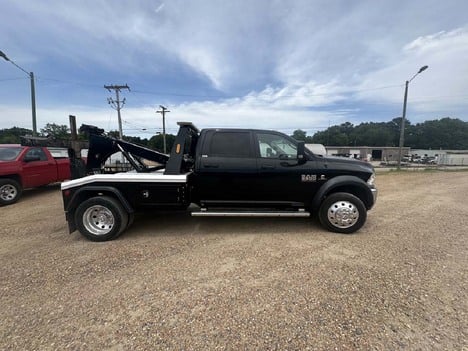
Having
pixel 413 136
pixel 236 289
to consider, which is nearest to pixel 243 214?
pixel 236 289

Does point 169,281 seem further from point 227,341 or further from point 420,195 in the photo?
point 420,195

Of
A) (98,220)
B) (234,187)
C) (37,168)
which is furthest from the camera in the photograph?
(37,168)

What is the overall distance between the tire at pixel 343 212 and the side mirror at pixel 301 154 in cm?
80

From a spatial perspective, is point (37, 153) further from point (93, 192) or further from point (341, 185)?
point (341, 185)

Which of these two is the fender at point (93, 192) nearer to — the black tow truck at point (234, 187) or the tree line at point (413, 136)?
the black tow truck at point (234, 187)

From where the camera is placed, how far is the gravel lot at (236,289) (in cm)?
189

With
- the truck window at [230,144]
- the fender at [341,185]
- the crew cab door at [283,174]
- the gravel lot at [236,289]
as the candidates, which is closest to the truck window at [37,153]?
the gravel lot at [236,289]

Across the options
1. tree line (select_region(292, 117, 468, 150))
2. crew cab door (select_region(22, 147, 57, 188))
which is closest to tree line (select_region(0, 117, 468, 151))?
tree line (select_region(292, 117, 468, 150))

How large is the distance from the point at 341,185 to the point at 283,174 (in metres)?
1.04

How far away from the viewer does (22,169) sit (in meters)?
6.49

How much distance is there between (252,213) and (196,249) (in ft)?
3.78

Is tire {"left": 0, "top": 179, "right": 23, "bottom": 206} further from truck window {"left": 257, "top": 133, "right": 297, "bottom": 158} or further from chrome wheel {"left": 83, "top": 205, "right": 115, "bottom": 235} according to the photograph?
truck window {"left": 257, "top": 133, "right": 297, "bottom": 158}

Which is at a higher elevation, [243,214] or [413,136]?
[413,136]

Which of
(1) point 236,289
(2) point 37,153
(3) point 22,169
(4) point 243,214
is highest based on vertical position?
(2) point 37,153
